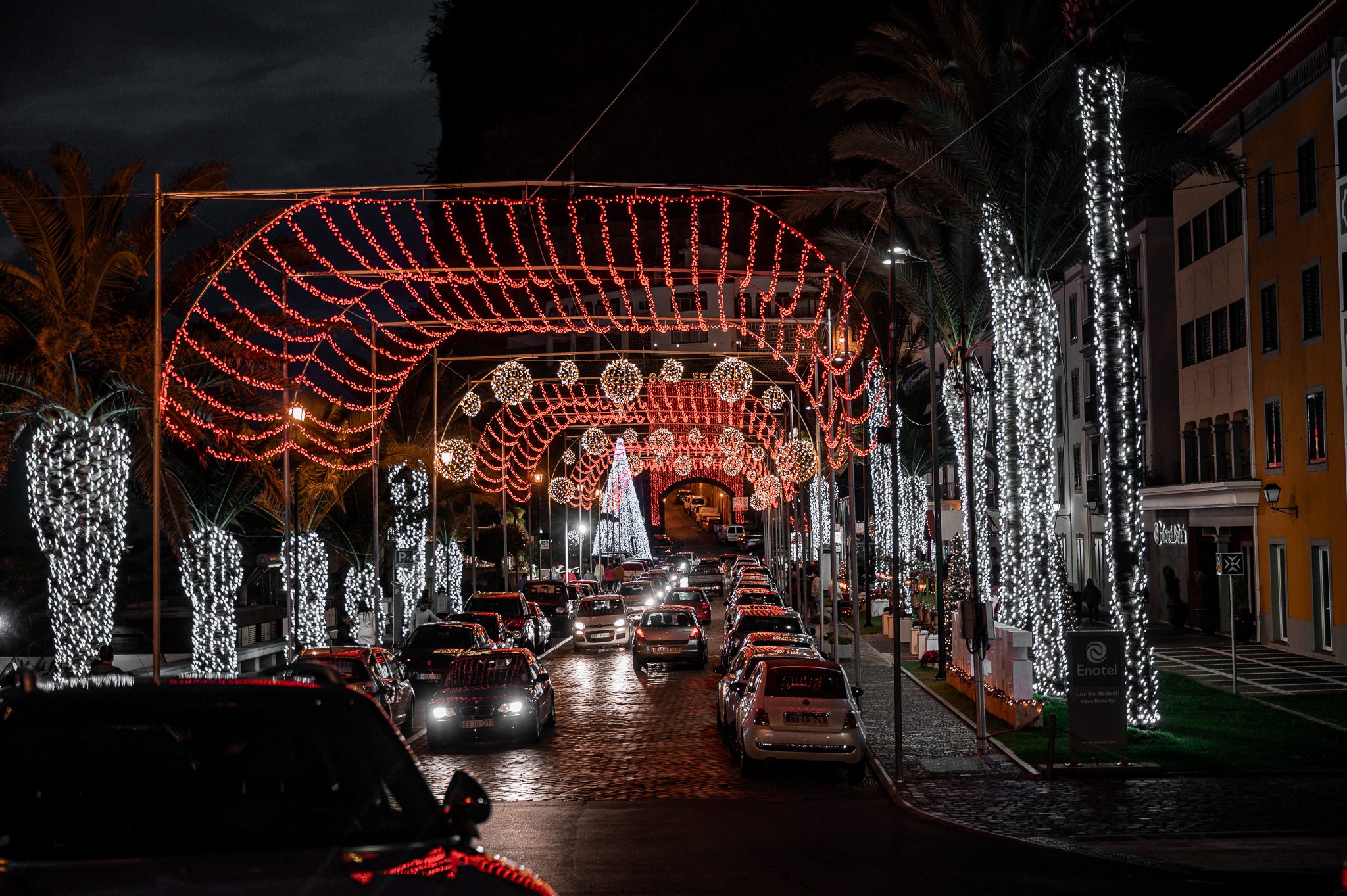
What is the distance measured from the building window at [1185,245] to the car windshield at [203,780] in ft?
136

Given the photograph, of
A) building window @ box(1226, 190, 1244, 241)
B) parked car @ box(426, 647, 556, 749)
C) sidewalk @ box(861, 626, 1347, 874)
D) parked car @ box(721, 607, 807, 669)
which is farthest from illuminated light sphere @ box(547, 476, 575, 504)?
sidewalk @ box(861, 626, 1347, 874)

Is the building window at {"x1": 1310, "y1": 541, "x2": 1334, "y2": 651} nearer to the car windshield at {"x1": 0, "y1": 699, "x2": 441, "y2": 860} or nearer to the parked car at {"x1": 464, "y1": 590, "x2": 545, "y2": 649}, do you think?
the parked car at {"x1": 464, "y1": 590, "x2": 545, "y2": 649}

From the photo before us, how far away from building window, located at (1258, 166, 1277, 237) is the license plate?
2278 cm

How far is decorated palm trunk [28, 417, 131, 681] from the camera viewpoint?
2425 centimetres

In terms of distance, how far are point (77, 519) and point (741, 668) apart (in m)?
11.6

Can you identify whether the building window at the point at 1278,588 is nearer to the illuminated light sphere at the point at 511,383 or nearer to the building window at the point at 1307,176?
the building window at the point at 1307,176

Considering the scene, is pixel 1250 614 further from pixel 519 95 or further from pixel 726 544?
pixel 726 544

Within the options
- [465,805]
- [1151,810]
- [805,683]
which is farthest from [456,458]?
[465,805]

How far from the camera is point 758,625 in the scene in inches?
1281

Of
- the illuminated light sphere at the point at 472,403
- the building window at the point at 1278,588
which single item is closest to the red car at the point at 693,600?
the illuminated light sphere at the point at 472,403

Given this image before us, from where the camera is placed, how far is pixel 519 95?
91312 mm

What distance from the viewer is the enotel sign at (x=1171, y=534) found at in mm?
45719

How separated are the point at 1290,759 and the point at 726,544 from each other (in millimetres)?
133339

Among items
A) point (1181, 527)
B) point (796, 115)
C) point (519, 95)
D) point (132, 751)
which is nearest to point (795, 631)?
point (1181, 527)
